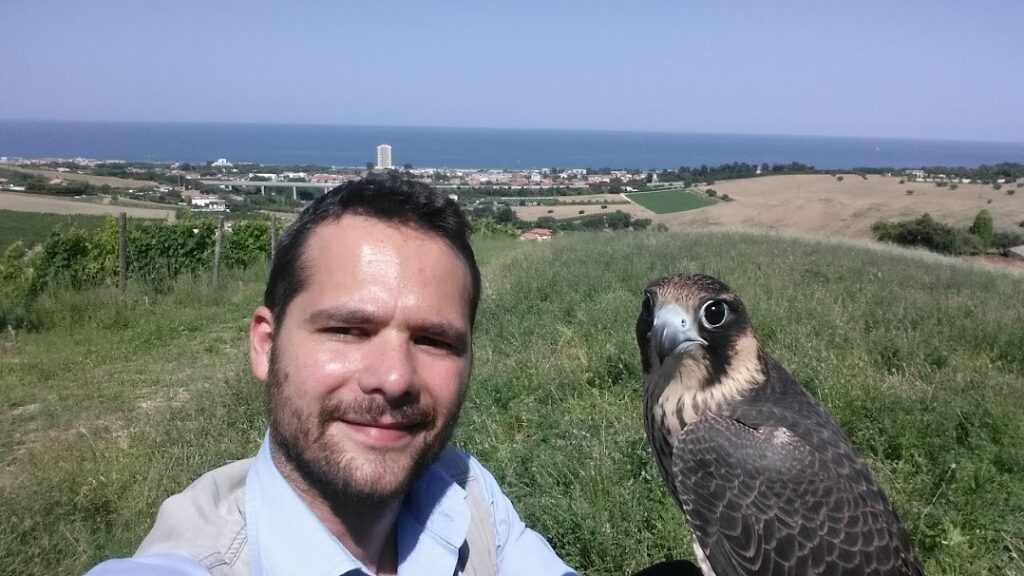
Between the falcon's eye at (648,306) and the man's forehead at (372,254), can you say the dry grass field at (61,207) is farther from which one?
the man's forehead at (372,254)

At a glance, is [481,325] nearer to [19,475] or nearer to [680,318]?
[19,475]

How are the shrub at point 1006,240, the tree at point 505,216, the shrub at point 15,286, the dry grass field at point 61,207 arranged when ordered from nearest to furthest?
the shrub at point 15,286 → the dry grass field at point 61,207 → the tree at point 505,216 → the shrub at point 1006,240

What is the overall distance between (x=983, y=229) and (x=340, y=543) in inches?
1584

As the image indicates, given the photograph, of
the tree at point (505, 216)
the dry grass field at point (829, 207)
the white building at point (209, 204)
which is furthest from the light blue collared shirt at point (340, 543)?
the dry grass field at point (829, 207)

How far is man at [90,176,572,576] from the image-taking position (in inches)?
57.1

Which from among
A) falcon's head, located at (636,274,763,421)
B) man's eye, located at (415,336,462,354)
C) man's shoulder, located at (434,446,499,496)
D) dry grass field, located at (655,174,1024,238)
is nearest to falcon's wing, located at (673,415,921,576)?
falcon's head, located at (636,274,763,421)

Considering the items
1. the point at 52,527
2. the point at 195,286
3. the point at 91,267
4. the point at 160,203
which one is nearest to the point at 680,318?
the point at 52,527

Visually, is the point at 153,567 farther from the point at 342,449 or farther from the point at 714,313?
the point at 714,313

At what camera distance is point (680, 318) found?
2475mm

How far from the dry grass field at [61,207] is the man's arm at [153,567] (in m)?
13.8

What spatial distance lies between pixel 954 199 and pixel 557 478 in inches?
1838

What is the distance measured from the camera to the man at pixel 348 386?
1449 millimetres

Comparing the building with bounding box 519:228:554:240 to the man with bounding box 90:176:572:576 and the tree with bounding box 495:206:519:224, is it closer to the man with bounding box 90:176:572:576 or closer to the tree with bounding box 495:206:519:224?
the tree with bounding box 495:206:519:224

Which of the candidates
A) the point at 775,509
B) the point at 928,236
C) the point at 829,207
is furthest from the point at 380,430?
the point at 829,207
